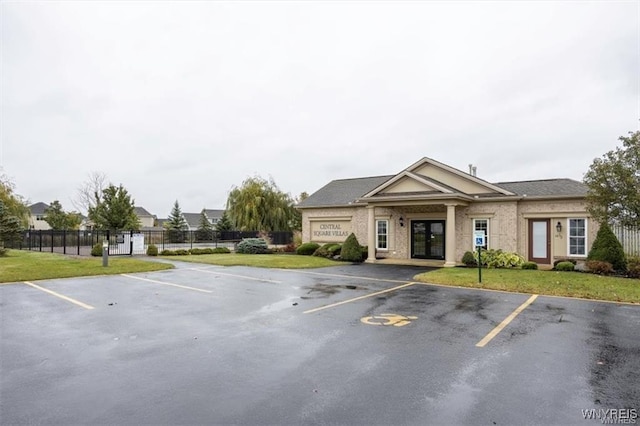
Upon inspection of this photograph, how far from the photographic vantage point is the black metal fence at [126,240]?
2589 centimetres

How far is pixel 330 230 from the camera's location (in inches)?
976

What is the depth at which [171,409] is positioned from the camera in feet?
12.6

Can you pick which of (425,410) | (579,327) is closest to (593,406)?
(425,410)

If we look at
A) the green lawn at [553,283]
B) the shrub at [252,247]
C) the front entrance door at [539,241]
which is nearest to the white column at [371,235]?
the green lawn at [553,283]

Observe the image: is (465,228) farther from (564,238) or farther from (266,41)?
(266,41)

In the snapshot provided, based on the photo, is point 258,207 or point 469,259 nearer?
point 469,259

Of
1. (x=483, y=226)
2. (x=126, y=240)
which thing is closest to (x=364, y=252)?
(x=483, y=226)

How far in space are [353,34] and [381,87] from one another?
16.6 feet

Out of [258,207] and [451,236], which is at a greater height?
[258,207]

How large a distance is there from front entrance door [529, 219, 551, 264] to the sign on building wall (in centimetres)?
979

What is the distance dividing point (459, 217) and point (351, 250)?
5.90 m

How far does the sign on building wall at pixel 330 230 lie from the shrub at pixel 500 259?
8.18m

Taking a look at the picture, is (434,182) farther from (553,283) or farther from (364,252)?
(553,283)

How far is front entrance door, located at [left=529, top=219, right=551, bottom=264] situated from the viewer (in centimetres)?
1803
